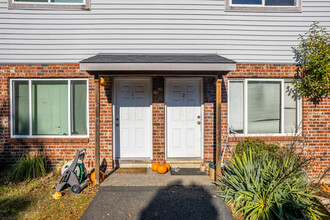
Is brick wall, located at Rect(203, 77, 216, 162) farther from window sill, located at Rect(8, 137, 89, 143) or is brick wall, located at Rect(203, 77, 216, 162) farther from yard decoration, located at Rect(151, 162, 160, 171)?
window sill, located at Rect(8, 137, 89, 143)

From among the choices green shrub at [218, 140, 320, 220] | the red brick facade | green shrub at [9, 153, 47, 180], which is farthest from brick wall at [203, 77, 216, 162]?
green shrub at [9, 153, 47, 180]

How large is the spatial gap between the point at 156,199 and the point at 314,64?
496cm

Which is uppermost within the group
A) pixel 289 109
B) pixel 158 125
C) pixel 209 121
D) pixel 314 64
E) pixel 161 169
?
pixel 314 64

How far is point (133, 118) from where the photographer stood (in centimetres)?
617

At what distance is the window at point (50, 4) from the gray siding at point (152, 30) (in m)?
0.13

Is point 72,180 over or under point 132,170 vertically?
over

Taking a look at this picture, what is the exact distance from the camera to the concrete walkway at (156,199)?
384 cm

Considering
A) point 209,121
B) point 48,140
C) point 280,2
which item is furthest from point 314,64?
point 48,140

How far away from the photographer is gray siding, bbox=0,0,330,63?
5766 millimetres

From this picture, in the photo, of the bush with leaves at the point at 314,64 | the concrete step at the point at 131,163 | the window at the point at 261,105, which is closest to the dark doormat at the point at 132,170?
the concrete step at the point at 131,163

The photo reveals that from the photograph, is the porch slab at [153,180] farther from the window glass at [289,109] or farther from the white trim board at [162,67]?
the window glass at [289,109]

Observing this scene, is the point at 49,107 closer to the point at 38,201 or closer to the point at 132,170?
the point at 38,201

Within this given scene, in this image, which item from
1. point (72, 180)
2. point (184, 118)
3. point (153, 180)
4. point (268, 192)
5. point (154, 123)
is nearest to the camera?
point (268, 192)

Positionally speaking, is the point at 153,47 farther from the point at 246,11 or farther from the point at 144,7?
the point at 246,11
